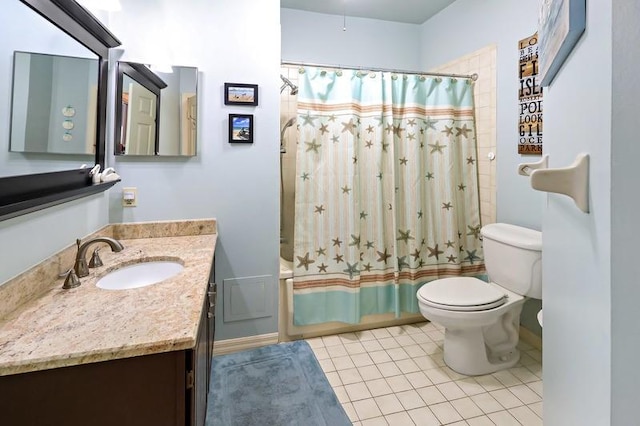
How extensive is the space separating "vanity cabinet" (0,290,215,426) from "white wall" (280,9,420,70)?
8.94 ft

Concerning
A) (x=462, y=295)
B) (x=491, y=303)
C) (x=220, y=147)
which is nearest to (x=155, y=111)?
(x=220, y=147)

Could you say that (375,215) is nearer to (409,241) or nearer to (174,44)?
(409,241)

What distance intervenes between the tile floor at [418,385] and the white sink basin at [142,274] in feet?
3.51

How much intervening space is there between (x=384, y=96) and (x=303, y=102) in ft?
1.95

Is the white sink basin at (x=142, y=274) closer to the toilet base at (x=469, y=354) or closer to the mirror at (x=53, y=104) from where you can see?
the mirror at (x=53, y=104)

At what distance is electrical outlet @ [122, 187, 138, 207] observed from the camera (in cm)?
196

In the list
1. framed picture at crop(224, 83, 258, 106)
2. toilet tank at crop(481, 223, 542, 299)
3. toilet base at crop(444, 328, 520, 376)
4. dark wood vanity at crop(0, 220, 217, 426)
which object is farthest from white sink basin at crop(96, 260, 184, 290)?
toilet tank at crop(481, 223, 542, 299)

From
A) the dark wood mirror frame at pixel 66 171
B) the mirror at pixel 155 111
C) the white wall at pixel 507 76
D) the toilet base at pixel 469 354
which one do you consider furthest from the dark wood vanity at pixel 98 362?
the white wall at pixel 507 76

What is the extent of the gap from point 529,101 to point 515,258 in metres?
1.01

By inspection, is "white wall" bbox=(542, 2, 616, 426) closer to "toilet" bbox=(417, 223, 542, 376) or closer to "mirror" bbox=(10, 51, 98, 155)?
"toilet" bbox=(417, 223, 542, 376)

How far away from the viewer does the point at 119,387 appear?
0.81 m

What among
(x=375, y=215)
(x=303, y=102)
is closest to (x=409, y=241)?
(x=375, y=215)

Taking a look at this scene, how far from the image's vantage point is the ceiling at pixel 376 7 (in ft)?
9.27

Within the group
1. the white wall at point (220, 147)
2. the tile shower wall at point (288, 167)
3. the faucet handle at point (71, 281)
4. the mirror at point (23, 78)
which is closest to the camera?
the mirror at point (23, 78)
